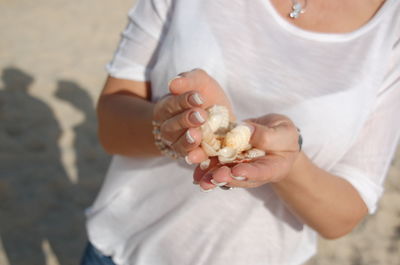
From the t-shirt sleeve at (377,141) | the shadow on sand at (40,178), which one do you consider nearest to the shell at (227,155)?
the t-shirt sleeve at (377,141)

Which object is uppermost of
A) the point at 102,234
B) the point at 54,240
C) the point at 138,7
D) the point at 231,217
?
the point at 138,7

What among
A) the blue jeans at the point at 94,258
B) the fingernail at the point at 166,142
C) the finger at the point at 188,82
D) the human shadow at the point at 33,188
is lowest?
the human shadow at the point at 33,188

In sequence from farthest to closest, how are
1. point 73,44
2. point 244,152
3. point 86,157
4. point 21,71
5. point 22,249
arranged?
point 73,44
point 21,71
point 86,157
point 22,249
point 244,152

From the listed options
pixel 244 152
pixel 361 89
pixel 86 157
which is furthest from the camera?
pixel 86 157

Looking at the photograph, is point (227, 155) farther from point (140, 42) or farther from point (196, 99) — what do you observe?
point (140, 42)

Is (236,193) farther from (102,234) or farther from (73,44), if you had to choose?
(73,44)

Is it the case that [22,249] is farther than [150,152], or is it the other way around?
[22,249]

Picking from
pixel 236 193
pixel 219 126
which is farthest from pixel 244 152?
pixel 236 193

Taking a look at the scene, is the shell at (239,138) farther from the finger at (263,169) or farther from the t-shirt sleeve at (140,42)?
the t-shirt sleeve at (140,42)
